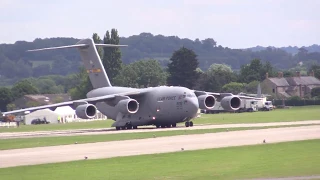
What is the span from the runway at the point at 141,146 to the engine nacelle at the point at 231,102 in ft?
55.1

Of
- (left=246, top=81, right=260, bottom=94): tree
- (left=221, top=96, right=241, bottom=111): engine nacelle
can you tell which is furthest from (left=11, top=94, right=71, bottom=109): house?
(left=221, top=96, right=241, bottom=111): engine nacelle

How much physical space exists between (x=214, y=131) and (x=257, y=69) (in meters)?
113

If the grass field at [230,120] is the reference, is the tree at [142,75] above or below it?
above

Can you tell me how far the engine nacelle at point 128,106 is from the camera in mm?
60406

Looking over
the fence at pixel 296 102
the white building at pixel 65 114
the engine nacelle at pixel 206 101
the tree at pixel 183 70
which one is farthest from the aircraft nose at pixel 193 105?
the tree at pixel 183 70

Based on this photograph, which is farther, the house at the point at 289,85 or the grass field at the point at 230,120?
the house at the point at 289,85

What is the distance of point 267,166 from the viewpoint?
28.5m

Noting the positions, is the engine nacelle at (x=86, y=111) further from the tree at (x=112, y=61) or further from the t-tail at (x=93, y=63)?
the tree at (x=112, y=61)

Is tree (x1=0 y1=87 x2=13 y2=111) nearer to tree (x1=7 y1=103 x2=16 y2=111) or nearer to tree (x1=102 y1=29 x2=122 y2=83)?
tree (x1=7 y1=103 x2=16 y2=111)

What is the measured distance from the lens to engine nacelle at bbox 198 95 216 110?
2494 inches

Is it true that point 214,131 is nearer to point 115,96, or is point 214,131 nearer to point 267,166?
point 115,96

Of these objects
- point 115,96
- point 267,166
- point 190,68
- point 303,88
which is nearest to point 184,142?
point 267,166

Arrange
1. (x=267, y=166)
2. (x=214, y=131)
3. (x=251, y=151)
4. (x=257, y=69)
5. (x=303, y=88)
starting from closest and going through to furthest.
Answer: (x=267, y=166) < (x=251, y=151) < (x=214, y=131) < (x=303, y=88) < (x=257, y=69)

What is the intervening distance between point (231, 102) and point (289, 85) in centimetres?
9021
